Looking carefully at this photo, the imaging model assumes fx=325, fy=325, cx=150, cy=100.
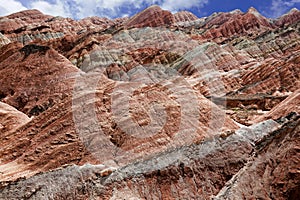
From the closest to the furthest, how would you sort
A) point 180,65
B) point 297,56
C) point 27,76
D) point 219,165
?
point 219,165
point 27,76
point 297,56
point 180,65

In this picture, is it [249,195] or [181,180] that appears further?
[181,180]

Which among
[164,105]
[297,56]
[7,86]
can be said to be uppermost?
[297,56]

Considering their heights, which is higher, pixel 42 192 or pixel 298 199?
pixel 298 199

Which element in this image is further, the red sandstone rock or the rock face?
the red sandstone rock

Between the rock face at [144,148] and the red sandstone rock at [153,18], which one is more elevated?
the red sandstone rock at [153,18]

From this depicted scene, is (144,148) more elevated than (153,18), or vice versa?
(153,18)

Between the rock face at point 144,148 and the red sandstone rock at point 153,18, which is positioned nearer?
the rock face at point 144,148

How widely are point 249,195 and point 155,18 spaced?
119849mm

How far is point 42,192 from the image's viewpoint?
9.95 metres

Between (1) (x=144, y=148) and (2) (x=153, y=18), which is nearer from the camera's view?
(1) (x=144, y=148)

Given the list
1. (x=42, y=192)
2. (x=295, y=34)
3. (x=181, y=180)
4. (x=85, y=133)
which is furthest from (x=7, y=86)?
(x=295, y=34)

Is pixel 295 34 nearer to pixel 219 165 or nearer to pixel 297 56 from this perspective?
pixel 297 56

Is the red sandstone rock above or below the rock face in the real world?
above

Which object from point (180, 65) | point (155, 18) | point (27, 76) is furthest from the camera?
point (155, 18)
